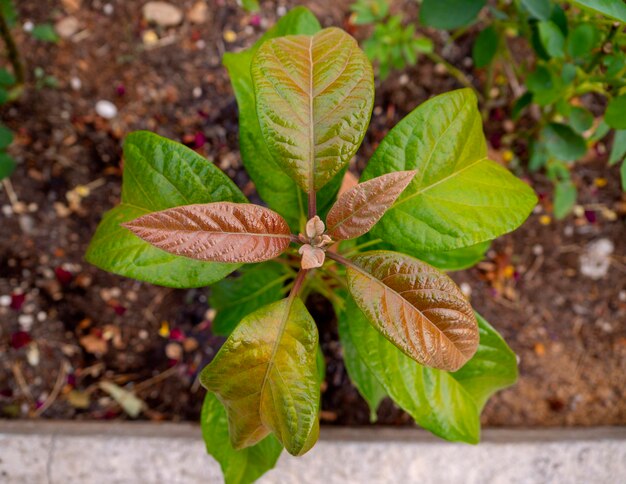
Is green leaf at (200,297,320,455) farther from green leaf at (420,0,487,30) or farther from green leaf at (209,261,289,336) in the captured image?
green leaf at (420,0,487,30)

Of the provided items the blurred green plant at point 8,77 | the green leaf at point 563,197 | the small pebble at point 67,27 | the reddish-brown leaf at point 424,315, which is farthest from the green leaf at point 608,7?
the small pebble at point 67,27

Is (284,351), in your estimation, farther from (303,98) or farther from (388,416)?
A: (388,416)

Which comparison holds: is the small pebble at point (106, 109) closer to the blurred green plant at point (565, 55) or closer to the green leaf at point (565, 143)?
the blurred green plant at point (565, 55)

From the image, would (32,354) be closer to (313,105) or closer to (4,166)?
(4,166)

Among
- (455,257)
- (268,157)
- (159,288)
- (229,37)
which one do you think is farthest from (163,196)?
(229,37)

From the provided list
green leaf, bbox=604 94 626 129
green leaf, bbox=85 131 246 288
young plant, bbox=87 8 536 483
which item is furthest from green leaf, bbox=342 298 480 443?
green leaf, bbox=604 94 626 129

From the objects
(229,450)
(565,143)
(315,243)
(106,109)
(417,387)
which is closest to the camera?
(315,243)

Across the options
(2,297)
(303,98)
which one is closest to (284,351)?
(303,98)
